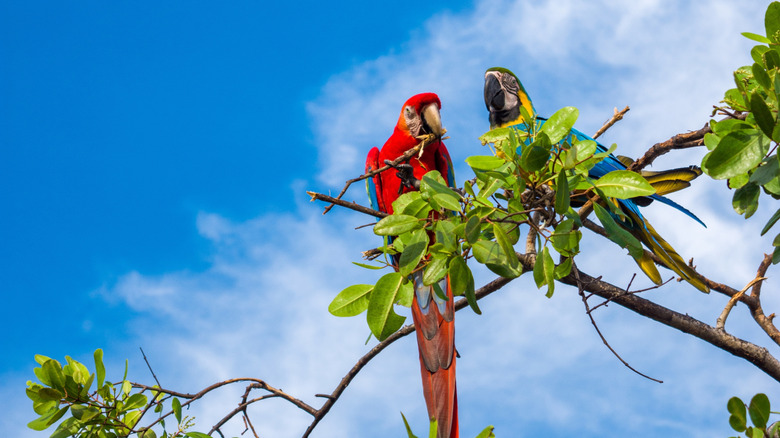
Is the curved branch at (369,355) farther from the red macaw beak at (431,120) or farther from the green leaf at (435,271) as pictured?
the green leaf at (435,271)

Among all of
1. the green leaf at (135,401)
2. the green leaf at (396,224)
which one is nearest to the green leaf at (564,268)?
the green leaf at (396,224)

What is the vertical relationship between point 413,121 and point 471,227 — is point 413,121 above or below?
above

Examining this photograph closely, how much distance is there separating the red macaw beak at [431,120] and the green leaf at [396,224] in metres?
1.49

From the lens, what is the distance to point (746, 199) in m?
1.47

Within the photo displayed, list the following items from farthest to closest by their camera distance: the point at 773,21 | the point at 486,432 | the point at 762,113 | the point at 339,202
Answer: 1. the point at 339,202
2. the point at 486,432
3. the point at 773,21
4. the point at 762,113

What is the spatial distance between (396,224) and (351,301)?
0.28m

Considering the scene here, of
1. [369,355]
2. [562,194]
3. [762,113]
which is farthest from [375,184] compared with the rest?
[762,113]

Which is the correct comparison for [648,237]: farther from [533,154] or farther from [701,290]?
[533,154]

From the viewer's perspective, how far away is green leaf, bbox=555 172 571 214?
55.6 inches

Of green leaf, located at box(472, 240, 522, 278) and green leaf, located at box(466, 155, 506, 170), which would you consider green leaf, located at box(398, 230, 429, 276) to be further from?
green leaf, located at box(466, 155, 506, 170)

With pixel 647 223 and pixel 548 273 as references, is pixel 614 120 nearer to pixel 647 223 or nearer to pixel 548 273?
pixel 647 223

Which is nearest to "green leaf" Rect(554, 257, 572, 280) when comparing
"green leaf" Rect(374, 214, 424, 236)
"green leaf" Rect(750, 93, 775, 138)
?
"green leaf" Rect(374, 214, 424, 236)

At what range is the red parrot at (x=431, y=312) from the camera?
210 cm

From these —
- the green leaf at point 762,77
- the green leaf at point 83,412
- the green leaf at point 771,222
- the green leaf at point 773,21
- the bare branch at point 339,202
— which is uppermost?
the bare branch at point 339,202
